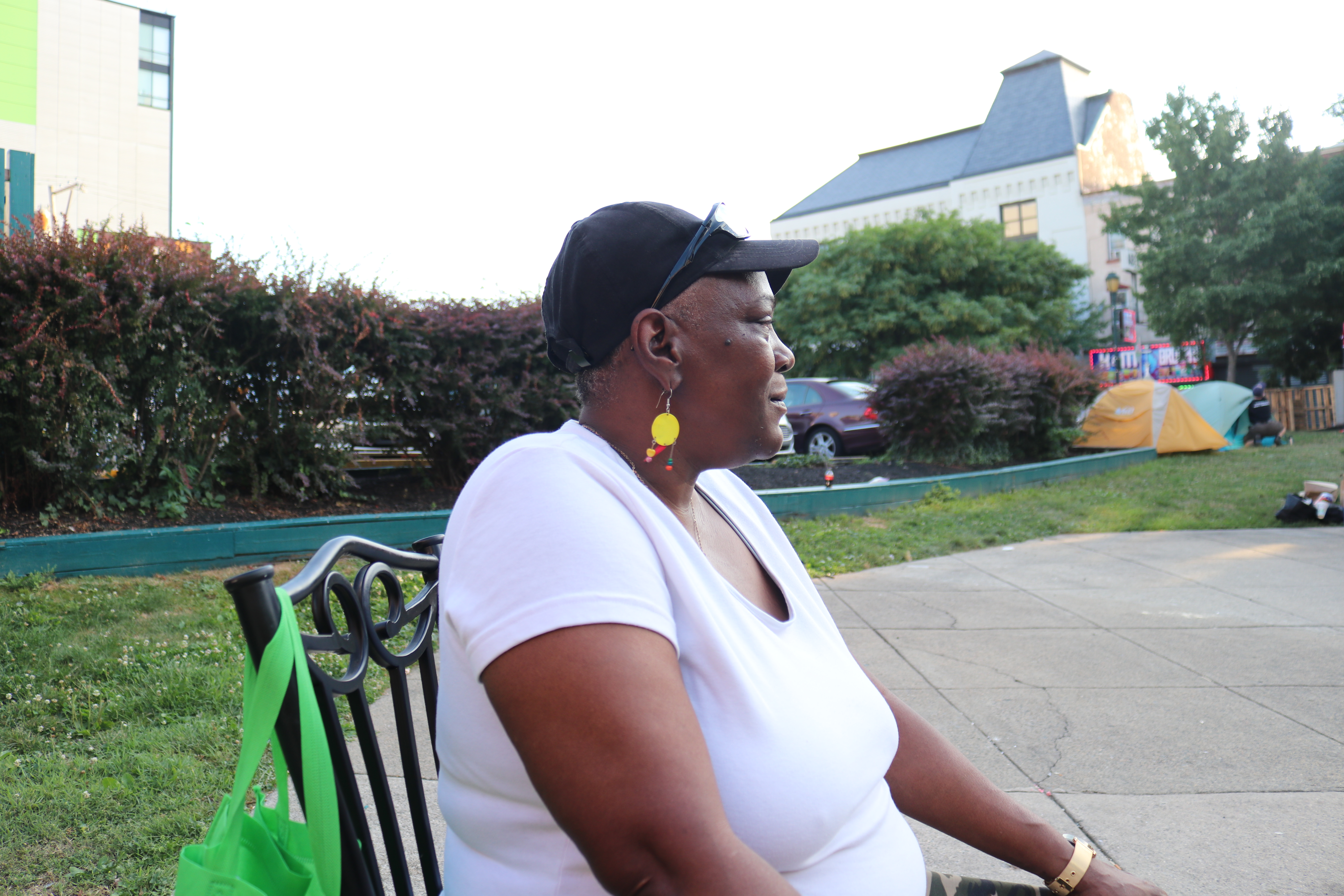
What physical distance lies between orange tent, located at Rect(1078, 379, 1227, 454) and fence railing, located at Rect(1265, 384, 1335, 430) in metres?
12.3

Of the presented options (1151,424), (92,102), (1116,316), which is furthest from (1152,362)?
(92,102)

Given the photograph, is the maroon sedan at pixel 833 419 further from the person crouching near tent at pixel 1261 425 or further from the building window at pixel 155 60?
the building window at pixel 155 60

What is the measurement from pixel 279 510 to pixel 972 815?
658 centimetres

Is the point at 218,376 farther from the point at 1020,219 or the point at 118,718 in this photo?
the point at 1020,219

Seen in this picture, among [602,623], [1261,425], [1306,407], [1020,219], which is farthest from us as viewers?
[1020,219]

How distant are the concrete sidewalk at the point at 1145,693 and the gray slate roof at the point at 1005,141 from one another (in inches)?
1577

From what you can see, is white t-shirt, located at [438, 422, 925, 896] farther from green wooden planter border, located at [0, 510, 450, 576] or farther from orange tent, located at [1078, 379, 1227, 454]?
orange tent, located at [1078, 379, 1227, 454]

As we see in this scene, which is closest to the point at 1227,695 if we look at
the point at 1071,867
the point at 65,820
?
the point at 1071,867

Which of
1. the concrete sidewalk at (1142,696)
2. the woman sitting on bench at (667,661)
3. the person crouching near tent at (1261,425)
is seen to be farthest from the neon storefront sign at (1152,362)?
the woman sitting on bench at (667,661)

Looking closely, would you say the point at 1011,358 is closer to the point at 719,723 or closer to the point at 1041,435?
the point at 1041,435

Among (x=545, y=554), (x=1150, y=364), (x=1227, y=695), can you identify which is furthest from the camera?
(x=1150, y=364)

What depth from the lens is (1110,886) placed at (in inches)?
60.9

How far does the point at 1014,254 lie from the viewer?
108 feet

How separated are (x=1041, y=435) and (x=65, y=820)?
1483cm
